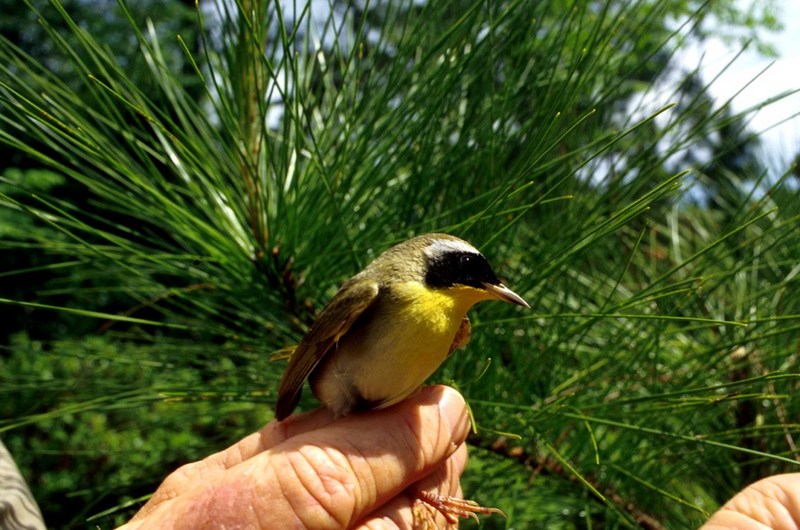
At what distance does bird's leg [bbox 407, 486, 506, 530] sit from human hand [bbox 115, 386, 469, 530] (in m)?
0.01

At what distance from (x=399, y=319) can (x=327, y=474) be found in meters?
0.21

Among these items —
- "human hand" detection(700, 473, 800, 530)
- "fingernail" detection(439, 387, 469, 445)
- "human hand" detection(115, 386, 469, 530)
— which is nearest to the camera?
"human hand" detection(700, 473, 800, 530)

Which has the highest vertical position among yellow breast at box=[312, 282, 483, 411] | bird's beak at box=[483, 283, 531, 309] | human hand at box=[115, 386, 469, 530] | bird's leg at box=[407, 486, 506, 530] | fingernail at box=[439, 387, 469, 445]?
bird's beak at box=[483, 283, 531, 309]

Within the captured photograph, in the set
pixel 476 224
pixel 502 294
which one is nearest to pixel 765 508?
pixel 502 294

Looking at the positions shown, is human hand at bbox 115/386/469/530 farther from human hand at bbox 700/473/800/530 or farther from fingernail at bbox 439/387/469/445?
human hand at bbox 700/473/800/530

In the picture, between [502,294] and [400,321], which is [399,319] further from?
[502,294]

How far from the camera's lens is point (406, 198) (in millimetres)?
1029

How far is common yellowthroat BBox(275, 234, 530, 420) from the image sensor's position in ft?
2.74

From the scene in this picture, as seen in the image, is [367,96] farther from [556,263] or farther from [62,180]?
[62,180]

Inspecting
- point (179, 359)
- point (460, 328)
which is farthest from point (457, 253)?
point (179, 359)

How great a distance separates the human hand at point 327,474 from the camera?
0.74m

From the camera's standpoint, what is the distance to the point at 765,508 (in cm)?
63

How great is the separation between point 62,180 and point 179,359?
9.92 ft

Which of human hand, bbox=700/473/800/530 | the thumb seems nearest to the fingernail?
the thumb
